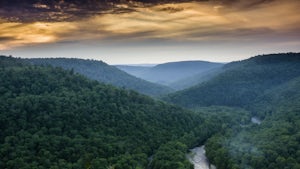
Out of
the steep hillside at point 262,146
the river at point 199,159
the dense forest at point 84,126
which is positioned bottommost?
the river at point 199,159

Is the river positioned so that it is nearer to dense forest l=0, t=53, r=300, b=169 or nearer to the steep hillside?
dense forest l=0, t=53, r=300, b=169

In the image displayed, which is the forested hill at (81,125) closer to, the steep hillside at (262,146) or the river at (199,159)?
the river at (199,159)

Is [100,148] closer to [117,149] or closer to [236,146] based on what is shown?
[117,149]

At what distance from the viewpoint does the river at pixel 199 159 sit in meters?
121

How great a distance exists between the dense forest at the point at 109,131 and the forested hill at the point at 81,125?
0.33m

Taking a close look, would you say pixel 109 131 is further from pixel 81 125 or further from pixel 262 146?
pixel 262 146

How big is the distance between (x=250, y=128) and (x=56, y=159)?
10083 cm

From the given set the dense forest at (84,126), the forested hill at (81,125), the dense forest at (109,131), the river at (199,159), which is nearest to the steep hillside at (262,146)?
the dense forest at (109,131)

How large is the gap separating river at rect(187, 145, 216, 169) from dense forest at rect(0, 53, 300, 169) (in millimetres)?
3748

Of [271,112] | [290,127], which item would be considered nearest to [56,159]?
[290,127]

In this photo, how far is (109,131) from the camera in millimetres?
125562

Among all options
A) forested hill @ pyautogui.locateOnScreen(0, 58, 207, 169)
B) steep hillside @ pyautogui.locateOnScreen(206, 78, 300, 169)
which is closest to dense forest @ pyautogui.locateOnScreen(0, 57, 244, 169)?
forested hill @ pyautogui.locateOnScreen(0, 58, 207, 169)

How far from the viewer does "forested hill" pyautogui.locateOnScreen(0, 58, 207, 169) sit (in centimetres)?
9869

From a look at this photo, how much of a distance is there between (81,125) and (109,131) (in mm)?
11534
